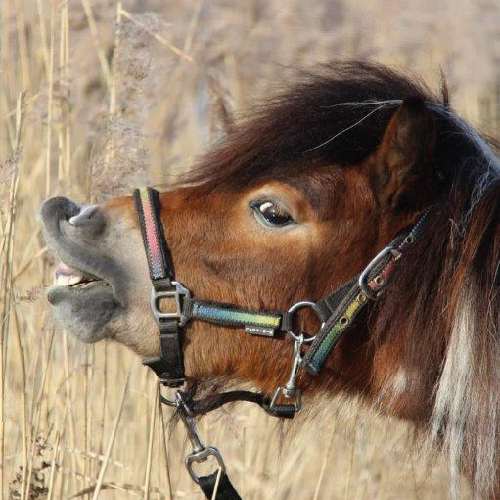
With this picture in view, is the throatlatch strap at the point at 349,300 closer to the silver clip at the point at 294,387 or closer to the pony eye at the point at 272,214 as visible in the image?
the silver clip at the point at 294,387

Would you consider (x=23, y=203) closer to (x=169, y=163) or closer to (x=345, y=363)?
(x=169, y=163)

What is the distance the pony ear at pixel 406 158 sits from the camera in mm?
1990

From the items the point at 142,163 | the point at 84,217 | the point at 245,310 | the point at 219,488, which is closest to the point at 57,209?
the point at 84,217

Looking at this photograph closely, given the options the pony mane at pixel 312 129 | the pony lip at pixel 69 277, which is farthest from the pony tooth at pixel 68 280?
the pony mane at pixel 312 129

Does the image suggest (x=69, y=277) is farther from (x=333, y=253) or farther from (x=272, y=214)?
(x=333, y=253)

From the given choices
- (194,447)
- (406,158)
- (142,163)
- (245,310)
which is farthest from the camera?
(142,163)

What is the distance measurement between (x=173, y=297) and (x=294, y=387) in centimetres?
38

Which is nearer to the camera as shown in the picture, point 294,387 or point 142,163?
point 294,387

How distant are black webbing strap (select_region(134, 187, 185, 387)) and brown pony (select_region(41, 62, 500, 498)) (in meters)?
0.03

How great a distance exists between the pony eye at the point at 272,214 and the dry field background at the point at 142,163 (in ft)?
1.69

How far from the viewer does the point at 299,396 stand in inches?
87.7

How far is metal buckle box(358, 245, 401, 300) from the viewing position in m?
2.11

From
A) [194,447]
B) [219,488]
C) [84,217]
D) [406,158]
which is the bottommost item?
[219,488]

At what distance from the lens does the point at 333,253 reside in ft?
7.01
